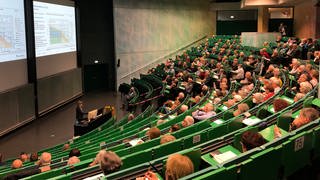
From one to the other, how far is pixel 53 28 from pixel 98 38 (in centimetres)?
457

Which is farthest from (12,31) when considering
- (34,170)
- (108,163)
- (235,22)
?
(235,22)

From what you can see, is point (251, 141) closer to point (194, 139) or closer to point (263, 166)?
point (263, 166)

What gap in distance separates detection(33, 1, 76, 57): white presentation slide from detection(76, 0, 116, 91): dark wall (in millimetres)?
1560

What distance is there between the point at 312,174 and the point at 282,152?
2.10 feet

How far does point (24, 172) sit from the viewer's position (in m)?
5.17

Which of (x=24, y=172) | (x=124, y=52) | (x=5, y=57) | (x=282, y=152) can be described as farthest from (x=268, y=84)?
(x=124, y=52)

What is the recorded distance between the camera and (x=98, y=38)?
17.6 m

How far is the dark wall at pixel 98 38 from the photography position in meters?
17.0

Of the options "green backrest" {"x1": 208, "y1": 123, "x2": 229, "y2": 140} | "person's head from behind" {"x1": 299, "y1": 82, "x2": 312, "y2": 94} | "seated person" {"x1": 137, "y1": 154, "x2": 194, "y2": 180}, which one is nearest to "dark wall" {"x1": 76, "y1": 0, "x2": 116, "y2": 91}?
"person's head from behind" {"x1": 299, "y1": 82, "x2": 312, "y2": 94}

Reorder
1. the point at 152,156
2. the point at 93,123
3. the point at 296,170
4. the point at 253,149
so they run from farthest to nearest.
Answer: the point at 93,123 < the point at 152,156 < the point at 296,170 < the point at 253,149

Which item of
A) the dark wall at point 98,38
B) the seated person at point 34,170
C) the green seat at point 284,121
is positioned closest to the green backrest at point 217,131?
the green seat at point 284,121

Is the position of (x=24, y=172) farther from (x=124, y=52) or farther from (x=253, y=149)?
(x=124, y=52)

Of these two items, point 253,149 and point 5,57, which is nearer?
point 253,149

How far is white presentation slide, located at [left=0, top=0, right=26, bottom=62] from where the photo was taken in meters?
9.89
